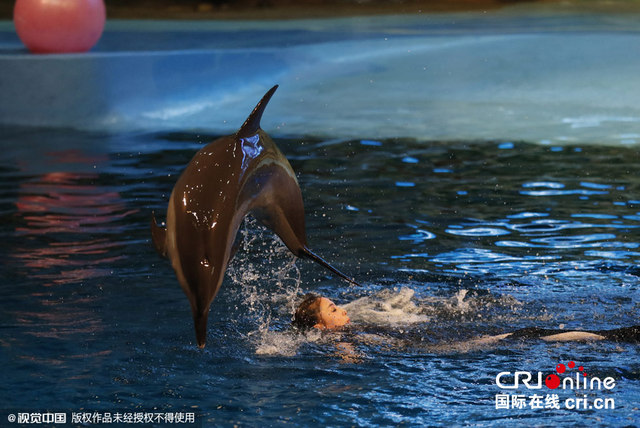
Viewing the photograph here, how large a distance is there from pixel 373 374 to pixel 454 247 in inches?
78.6

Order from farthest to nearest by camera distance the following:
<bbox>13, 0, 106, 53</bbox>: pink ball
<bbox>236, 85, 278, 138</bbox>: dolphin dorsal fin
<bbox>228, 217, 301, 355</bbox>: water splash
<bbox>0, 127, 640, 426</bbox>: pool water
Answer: <bbox>13, 0, 106, 53</bbox>: pink ball < <bbox>228, 217, 301, 355</bbox>: water splash < <bbox>0, 127, 640, 426</bbox>: pool water < <bbox>236, 85, 278, 138</bbox>: dolphin dorsal fin

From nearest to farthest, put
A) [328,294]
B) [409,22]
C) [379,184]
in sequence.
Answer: [328,294] < [379,184] < [409,22]

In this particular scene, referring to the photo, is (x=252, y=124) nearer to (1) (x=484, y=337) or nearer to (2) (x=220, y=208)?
(2) (x=220, y=208)

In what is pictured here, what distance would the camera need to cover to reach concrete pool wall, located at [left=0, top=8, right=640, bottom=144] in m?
10.4

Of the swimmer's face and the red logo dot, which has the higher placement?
the swimmer's face

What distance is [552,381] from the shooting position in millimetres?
3783

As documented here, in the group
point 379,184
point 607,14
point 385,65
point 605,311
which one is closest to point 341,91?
point 385,65

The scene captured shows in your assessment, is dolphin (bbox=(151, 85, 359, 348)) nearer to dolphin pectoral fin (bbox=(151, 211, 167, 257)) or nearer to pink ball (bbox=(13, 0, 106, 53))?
dolphin pectoral fin (bbox=(151, 211, 167, 257))

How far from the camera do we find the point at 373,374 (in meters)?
3.96

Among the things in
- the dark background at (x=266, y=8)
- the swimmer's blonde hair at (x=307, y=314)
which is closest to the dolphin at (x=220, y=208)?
the swimmer's blonde hair at (x=307, y=314)

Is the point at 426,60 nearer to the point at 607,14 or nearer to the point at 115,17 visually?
the point at 607,14

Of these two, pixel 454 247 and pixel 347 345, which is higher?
pixel 454 247

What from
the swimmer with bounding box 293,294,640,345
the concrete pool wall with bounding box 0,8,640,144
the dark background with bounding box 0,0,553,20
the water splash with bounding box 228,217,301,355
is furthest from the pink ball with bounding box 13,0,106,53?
the swimmer with bounding box 293,294,640,345

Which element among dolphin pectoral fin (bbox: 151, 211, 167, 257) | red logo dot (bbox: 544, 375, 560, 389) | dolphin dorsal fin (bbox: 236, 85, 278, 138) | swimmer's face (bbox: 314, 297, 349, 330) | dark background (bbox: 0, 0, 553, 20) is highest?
dark background (bbox: 0, 0, 553, 20)
